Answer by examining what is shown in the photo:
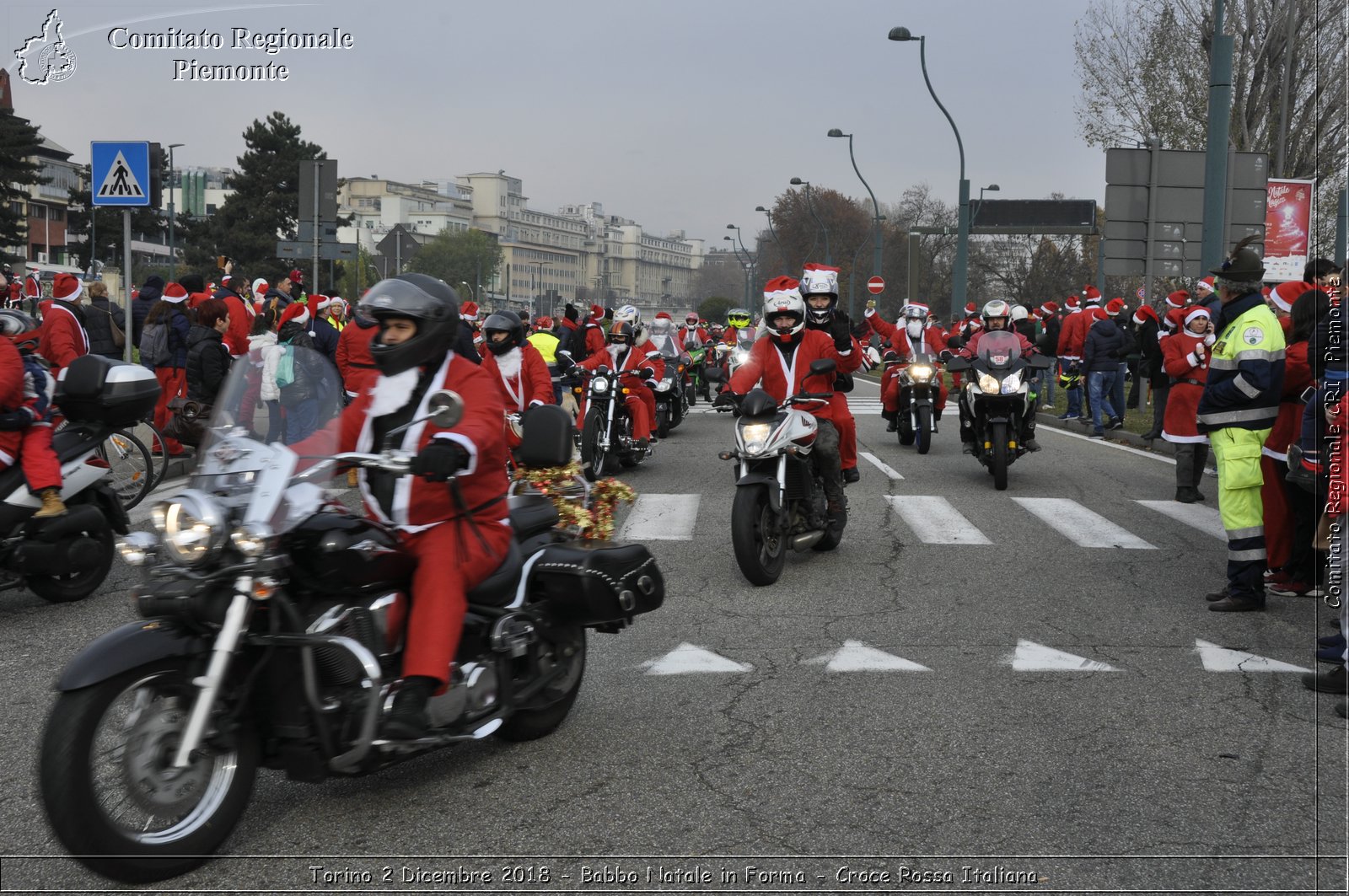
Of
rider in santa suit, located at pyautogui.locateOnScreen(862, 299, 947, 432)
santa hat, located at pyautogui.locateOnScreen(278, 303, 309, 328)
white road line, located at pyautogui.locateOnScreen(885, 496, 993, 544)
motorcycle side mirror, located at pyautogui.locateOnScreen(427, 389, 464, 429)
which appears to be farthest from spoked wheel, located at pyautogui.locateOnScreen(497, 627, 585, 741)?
rider in santa suit, located at pyautogui.locateOnScreen(862, 299, 947, 432)

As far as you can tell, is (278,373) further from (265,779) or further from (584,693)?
(584,693)

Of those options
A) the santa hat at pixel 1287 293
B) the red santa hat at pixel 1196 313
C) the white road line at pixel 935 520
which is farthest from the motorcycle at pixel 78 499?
the red santa hat at pixel 1196 313

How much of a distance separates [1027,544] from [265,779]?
6.88 metres

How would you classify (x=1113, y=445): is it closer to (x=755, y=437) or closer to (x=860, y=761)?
(x=755, y=437)

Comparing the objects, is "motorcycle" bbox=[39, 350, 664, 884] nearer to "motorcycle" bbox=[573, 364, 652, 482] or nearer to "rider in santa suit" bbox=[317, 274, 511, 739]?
"rider in santa suit" bbox=[317, 274, 511, 739]

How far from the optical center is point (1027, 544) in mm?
10484

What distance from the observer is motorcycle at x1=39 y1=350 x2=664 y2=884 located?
3838 mm

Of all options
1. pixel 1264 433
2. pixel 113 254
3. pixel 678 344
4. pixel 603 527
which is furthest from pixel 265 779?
pixel 113 254

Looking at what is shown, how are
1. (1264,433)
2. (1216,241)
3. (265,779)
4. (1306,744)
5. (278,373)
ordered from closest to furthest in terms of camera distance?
1. (278,373)
2. (265,779)
3. (1306,744)
4. (1264,433)
5. (1216,241)

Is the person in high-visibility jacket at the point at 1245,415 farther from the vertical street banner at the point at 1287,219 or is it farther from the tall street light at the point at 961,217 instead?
the tall street light at the point at 961,217

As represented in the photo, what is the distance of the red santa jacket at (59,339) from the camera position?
12359mm

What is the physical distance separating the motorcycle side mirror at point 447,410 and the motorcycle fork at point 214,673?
0.69 metres

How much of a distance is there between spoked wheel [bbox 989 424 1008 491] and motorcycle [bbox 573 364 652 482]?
3.81 metres

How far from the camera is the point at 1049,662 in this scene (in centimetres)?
679
